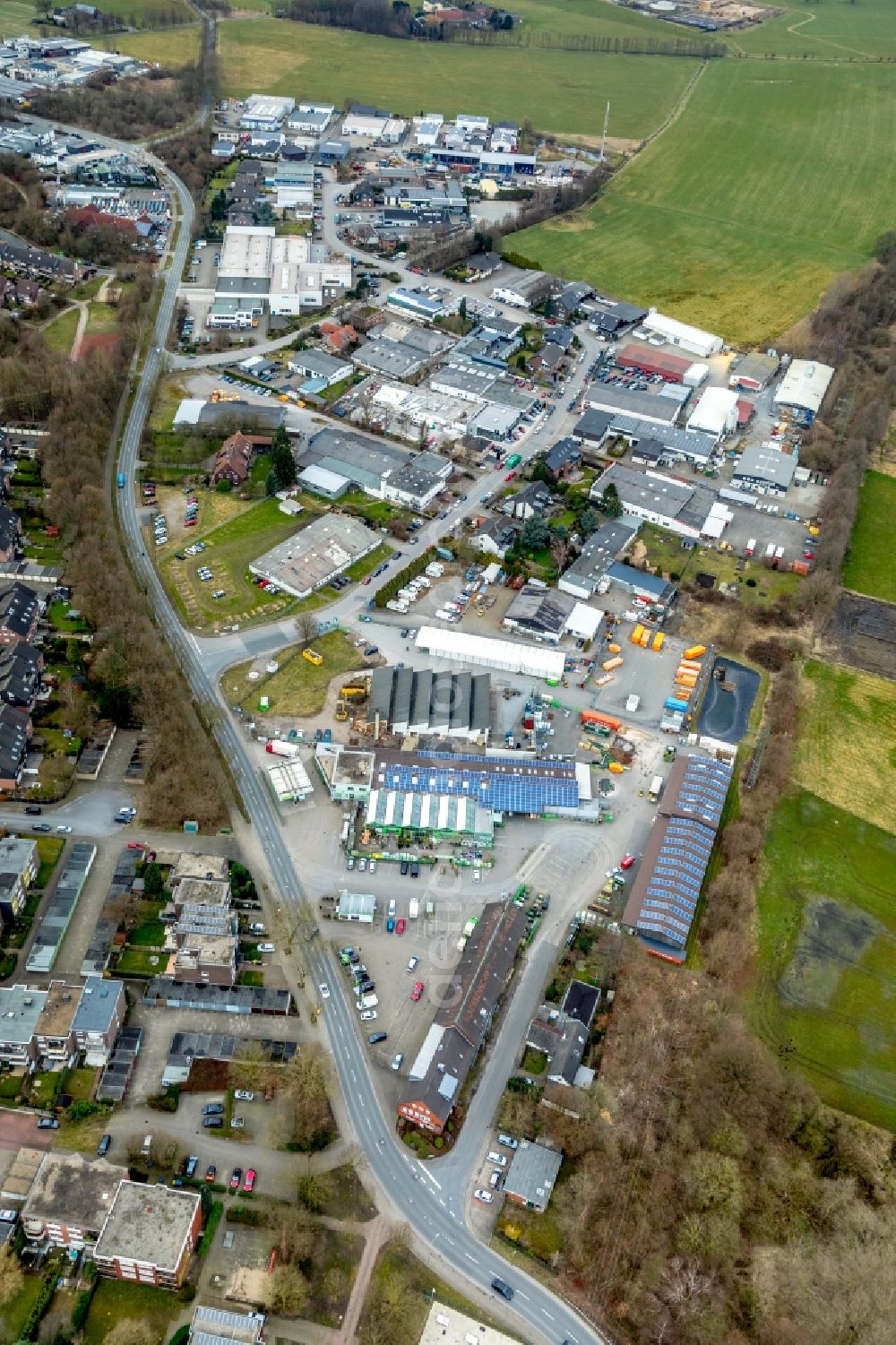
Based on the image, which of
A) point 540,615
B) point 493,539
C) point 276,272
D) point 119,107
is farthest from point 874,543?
point 119,107

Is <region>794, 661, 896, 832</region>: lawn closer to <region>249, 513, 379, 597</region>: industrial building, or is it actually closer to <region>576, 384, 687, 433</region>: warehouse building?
<region>576, 384, 687, 433</region>: warehouse building

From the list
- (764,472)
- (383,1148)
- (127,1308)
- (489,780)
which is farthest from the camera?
(764,472)

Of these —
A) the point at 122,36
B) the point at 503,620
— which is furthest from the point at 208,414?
the point at 122,36

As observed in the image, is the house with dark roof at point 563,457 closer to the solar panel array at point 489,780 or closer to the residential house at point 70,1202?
the solar panel array at point 489,780

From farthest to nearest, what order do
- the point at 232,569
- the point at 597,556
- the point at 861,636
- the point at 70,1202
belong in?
the point at 597,556 < the point at 232,569 < the point at 861,636 < the point at 70,1202

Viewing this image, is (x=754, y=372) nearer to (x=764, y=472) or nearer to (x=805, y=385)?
(x=805, y=385)

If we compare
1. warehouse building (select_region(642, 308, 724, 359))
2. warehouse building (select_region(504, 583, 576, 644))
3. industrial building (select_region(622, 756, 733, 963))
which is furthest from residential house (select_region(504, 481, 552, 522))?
warehouse building (select_region(642, 308, 724, 359))
